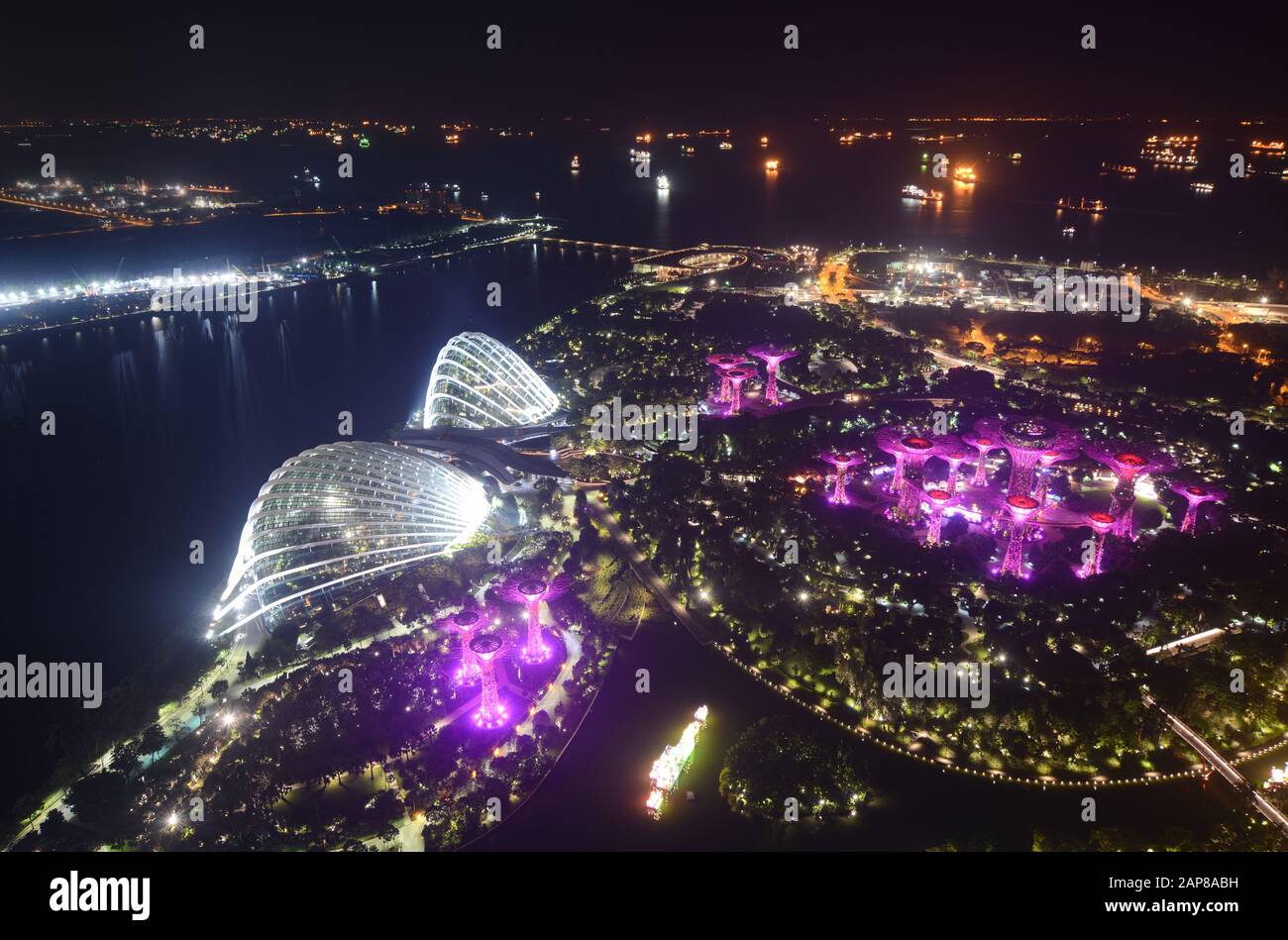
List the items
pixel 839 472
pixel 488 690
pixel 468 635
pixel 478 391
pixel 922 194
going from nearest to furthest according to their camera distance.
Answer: pixel 488 690 < pixel 468 635 < pixel 839 472 < pixel 478 391 < pixel 922 194

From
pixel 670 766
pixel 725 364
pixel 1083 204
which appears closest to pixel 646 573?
pixel 670 766

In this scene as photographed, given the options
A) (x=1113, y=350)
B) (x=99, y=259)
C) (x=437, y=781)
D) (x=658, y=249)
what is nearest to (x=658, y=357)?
(x=1113, y=350)

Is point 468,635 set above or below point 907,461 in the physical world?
below

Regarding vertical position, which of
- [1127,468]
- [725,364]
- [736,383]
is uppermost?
[725,364]

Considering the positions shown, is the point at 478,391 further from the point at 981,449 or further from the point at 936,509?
the point at 981,449

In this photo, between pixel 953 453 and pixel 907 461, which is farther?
pixel 907 461
